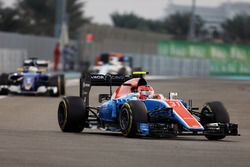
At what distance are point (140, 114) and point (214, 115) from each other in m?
1.45

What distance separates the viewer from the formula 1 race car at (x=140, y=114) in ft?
47.2

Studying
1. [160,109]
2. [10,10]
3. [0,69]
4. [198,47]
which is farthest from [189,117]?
[10,10]

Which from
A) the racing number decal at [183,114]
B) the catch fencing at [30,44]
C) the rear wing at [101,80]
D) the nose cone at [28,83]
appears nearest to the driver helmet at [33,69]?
the nose cone at [28,83]

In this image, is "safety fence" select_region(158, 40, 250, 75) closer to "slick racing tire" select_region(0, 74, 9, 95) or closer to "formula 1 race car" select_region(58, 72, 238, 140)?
"slick racing tire" select_region(0, 74, 9, 95)

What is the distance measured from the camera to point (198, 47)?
66562mm

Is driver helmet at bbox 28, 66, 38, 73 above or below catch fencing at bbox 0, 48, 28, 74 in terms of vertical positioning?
below

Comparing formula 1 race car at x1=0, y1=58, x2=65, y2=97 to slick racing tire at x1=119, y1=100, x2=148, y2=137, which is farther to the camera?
formula 1 race car at x1=0, y1=58, x2=65, y2=97

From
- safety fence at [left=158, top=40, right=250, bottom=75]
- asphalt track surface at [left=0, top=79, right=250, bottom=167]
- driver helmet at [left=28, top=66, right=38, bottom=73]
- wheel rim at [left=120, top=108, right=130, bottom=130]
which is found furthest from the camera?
safety fence at [left=158, top=40, right=250, bottom=75]

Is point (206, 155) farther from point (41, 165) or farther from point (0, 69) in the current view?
point (0, 69)

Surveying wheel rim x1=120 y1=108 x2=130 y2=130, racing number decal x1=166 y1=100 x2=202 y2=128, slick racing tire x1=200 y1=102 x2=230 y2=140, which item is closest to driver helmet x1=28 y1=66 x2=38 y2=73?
slick racing tire x1=200 y1=102 x2=230 y2=140

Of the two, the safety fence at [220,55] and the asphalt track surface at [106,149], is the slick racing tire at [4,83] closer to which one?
the asphalt track surface at [106,149]

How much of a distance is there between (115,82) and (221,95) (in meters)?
15.4

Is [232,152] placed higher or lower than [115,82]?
lower

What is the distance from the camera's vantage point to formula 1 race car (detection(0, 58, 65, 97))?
97.1ft
